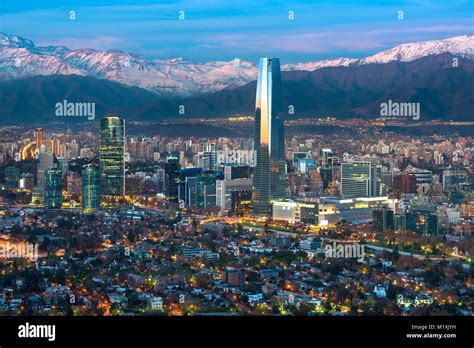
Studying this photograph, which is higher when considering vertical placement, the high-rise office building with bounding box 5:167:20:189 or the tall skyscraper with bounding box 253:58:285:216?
the tall skyscraper with bounding box 253:58:285:216

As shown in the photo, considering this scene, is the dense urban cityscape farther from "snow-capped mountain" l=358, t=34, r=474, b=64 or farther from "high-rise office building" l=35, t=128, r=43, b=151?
"snow-capped mountain" l=358, t=34, r=474, b=64

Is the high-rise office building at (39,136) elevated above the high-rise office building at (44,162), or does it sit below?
above

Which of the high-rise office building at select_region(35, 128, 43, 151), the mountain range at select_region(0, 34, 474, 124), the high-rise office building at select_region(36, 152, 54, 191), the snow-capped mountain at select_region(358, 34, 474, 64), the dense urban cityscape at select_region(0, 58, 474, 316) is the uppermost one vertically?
the snow-capped mountain at select_region(358, 34, 474, 64)

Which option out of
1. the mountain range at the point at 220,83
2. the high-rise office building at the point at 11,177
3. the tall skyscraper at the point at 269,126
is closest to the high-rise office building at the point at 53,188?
the high-rise office building at the point at 11,177

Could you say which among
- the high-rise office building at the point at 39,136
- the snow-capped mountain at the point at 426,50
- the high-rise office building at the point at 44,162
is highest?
the snow-capped mountain at the point at 426,50

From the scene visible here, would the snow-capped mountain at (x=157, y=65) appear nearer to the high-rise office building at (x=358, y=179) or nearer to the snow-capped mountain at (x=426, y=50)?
the snow-capped mountain at (x=426, y=50)

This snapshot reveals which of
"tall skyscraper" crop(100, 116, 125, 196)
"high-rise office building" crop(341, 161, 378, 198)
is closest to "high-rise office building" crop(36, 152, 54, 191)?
"tall skyscraper" crop(100, 116, 125, 196)

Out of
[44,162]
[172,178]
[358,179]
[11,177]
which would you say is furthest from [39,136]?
[358,179]
